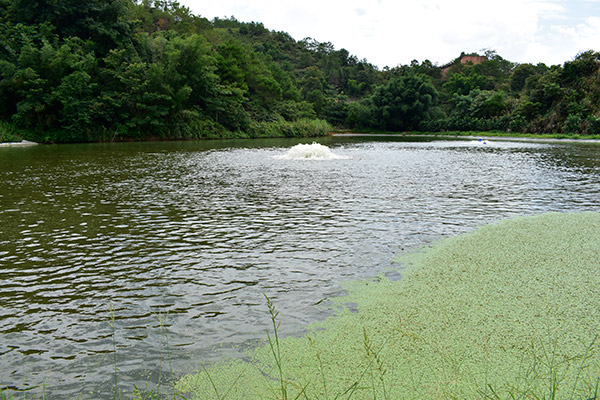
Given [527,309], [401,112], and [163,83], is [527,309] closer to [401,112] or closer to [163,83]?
[163,83]

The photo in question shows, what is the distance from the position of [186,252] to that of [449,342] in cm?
424

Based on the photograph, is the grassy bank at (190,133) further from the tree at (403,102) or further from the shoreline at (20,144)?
the tree at (403,102)

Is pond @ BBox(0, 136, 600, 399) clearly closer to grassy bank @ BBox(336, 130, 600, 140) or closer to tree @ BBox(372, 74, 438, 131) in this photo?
grassy bank @ BBox(336, 130, 600, 140)

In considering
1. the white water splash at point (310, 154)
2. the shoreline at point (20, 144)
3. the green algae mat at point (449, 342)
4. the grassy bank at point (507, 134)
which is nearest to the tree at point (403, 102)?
the grassy bank at point (507, 134)

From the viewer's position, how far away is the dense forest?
35031 mm

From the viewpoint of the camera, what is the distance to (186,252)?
6.25 metres

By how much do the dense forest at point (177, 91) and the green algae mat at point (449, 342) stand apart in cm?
3761

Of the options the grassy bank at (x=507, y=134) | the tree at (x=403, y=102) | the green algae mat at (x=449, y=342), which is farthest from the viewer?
the tree at (x=403, y=102)

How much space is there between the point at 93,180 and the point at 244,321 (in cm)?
1199

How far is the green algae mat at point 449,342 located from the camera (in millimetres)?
2914

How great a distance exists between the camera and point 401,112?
75812mm

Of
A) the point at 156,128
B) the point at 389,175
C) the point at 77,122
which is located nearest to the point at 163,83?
the point at 156,128

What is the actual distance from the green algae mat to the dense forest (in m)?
37.6

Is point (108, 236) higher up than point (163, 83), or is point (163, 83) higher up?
point (163, 83)
